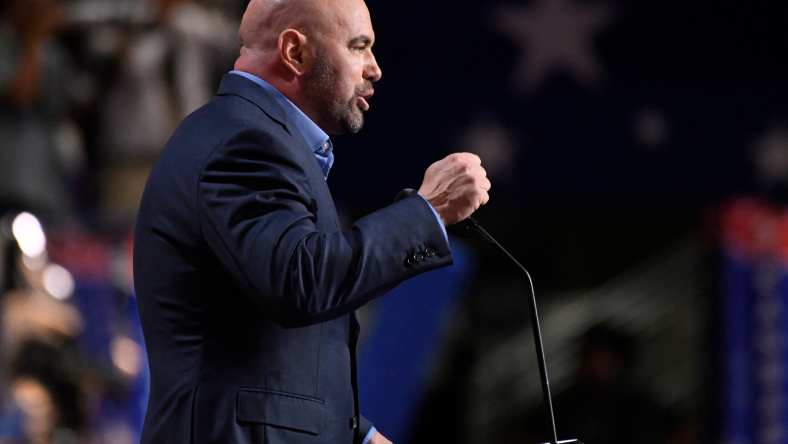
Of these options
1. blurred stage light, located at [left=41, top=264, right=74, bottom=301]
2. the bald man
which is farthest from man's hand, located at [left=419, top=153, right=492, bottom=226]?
blurred stage light, located at [left=41, top=264, right=74, bottom=301]

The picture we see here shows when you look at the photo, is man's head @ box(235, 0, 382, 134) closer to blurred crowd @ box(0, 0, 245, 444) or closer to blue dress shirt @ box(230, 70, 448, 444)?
blue dress shirt @ box(230, 70, 448, 444)

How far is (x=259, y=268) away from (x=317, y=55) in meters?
0.39

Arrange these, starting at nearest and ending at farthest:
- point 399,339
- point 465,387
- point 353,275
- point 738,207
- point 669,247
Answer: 1. point 353,275
2. point 399,339
3. point 738,207
4. point 465,387
5. point 669,247

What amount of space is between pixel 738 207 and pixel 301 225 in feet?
14.8

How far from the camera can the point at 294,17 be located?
2.13m

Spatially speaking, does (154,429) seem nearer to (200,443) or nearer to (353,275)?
(200,443)

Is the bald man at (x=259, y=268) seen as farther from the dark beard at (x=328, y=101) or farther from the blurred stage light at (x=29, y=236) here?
the blurred stage light at (x=29, y=236)

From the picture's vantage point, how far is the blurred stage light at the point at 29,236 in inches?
231

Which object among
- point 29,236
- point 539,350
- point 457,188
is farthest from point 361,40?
point 29,236

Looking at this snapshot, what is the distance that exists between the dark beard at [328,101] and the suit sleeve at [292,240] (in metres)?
0.16

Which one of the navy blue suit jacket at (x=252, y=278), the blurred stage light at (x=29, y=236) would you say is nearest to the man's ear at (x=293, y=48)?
the navy blue suit jacket at (x=252, y=278)

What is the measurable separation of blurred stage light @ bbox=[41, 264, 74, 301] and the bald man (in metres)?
3.82

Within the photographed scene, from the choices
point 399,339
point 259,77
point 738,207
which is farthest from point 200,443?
point 738,207

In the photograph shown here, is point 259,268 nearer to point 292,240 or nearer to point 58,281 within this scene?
point 292,240
